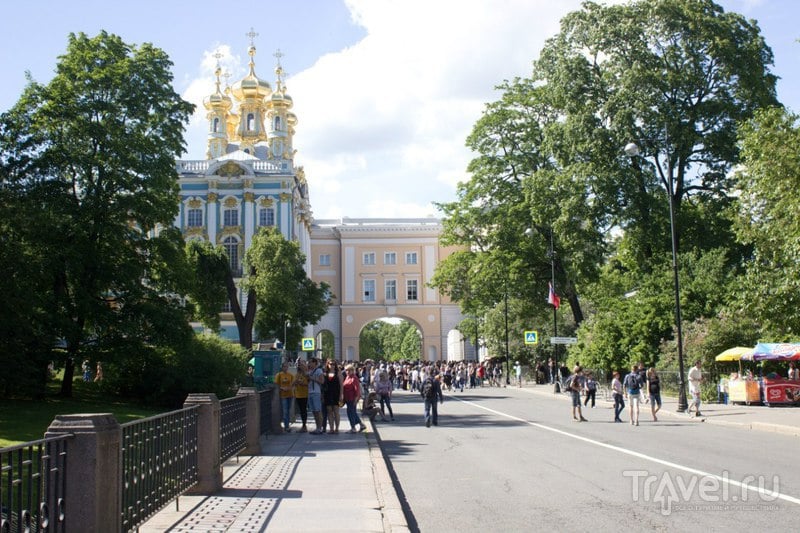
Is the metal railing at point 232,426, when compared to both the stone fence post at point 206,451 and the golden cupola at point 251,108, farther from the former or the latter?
the golden cupola at point 251,108

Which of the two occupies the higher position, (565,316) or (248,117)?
(248,117)

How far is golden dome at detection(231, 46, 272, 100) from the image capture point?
8575 cm

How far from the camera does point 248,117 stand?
86.9 metres

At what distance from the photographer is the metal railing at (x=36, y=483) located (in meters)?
5.29

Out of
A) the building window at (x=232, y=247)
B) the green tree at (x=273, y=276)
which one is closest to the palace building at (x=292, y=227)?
the building window at (x=232, y=247)

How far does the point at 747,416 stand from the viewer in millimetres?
25594

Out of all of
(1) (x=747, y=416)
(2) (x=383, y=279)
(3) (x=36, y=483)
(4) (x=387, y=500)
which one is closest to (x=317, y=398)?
(4) (x=387, y=500)

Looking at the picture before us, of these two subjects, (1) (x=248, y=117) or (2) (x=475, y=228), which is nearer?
(2) (x=475, y=228)

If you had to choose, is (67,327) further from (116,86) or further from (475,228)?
(475,228)

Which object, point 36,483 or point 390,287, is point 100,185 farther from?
point 390,287

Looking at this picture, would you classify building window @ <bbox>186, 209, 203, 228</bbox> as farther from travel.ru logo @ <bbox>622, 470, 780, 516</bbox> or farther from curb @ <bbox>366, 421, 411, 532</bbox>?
travel.ru logo @ <bbox>622, 470, 780, 516</bbox>

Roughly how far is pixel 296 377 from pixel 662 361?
20831mm

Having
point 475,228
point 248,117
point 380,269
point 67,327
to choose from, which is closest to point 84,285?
A: point 67,327

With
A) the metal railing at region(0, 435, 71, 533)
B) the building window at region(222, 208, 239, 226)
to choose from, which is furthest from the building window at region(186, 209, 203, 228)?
the metal railing at region(0, 435, 71, 533)
